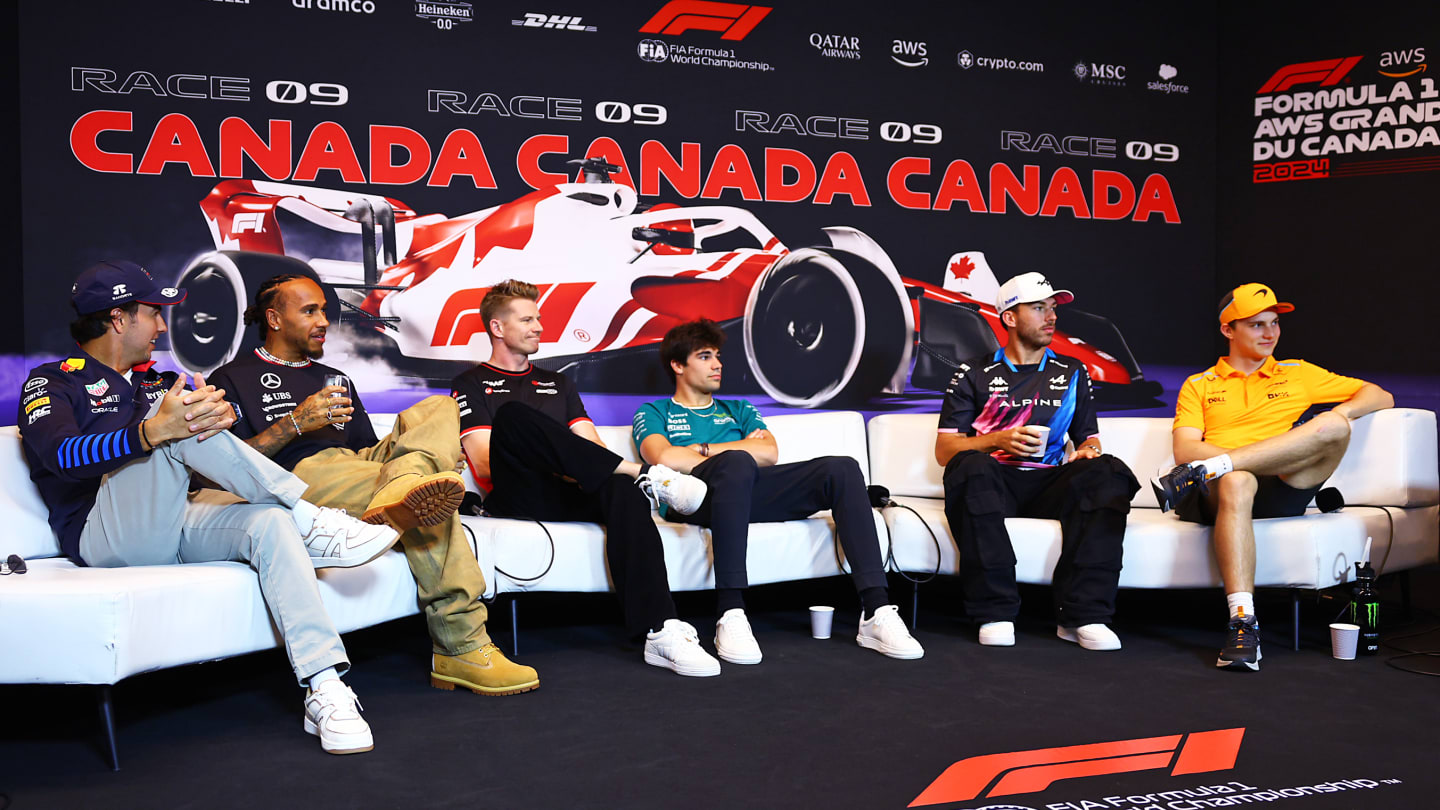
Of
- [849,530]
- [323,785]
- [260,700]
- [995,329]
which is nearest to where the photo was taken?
[323,785]

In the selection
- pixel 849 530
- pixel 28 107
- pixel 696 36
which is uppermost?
pixel 696 36

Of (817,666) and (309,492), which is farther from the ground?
(309,492)

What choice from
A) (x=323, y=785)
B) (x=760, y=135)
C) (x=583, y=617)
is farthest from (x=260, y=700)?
(x=760, y=135)

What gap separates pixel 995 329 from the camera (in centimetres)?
549

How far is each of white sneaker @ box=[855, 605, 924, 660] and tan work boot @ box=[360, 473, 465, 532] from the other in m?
1.34

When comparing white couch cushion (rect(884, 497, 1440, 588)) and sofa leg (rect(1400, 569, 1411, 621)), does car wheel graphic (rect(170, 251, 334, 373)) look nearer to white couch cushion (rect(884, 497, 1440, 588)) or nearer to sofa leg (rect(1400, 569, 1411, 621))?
white couch cushion (rect(884, 497, 1440, 588))

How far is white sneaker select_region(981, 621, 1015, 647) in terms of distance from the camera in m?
3.55

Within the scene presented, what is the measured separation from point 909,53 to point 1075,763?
3.81m

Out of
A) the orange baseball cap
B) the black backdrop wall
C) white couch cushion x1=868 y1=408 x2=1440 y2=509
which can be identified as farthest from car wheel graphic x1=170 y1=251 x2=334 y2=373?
the black backdrop wall

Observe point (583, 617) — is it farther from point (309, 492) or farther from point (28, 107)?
point (28, 107)

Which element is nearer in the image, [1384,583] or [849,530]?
[849,530]

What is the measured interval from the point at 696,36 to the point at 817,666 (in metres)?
3.00

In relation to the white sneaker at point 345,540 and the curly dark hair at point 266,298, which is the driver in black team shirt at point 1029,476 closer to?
the white sneaker at point 345,540

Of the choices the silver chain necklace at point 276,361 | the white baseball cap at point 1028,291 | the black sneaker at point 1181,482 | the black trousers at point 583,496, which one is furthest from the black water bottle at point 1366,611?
the silver chain necklace at point 276,361
